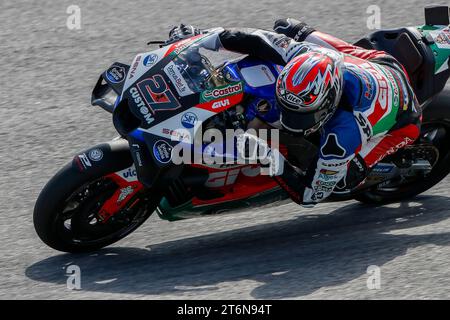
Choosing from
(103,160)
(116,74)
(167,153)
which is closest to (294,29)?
(116,74)

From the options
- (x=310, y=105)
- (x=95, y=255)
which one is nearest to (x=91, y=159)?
(x=95, y=255)

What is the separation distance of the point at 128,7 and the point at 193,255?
492 centimetres

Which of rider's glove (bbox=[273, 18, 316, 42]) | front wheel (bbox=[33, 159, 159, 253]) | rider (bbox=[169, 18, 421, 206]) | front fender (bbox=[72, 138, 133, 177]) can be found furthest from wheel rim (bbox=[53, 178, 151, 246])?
rider's glove (bbox=[273, 18, 316, 42])

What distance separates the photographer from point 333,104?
6.15 meters

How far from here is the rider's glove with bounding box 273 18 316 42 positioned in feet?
23.4

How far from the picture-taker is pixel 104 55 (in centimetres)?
995

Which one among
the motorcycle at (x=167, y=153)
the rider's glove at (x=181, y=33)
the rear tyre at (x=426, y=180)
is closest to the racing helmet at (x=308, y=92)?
the motorcycle at (x=167, y=153)

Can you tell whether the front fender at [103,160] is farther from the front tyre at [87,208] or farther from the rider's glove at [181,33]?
the rider's glove at [181,33]

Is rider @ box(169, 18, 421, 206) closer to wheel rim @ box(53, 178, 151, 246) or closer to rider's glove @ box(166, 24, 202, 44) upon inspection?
rider's glove @ box(166, 24, 202, 44)

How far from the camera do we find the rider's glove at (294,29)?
7129mm

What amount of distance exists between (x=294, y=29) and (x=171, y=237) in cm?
172

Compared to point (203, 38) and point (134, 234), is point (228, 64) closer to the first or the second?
point (203, 38)

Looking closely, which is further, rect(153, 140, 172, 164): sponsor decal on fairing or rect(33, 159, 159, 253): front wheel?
rect(33, 159, 159, 253): front wheel

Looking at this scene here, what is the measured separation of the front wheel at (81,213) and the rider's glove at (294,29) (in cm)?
161
